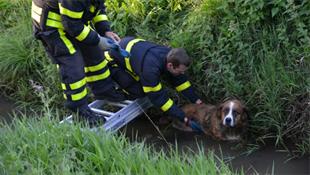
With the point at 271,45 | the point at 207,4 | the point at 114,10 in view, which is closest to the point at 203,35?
the point at 207,4

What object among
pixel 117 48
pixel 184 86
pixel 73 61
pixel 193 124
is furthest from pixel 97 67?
pixel 193 124

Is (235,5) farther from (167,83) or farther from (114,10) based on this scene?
(114,10)

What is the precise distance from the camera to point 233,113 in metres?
5.51

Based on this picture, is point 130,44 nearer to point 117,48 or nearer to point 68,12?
point 117,48

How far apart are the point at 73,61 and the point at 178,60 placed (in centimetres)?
110

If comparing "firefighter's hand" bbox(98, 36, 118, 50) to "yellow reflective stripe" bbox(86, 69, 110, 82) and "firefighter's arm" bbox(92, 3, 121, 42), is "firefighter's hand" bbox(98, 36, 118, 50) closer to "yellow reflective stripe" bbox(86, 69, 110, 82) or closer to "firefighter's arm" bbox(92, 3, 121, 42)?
"firefighter's arm" bbox(92, 3, 121, 42)

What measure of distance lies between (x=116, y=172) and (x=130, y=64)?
7.47ft

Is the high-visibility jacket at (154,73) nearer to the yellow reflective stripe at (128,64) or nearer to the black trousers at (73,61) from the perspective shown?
the yellow reflective stripe at (128,64)

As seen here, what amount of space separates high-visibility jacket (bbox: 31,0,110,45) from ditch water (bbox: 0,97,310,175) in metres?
1.18

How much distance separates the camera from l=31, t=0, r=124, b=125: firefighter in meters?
5.42

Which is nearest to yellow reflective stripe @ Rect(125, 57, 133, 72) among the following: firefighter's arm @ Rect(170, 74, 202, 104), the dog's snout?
firefighter's arm @ Rect(170, 74, 202, 104)

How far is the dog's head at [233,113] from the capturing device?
5.50 m

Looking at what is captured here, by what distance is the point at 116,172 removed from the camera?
13.0 ft

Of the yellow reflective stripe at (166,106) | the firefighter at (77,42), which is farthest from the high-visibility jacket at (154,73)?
the firefighter at (77,42)
